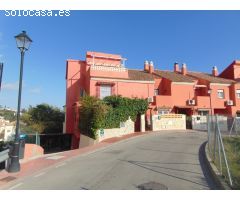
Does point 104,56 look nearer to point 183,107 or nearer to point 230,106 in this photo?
point 183,107

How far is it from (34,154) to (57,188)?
8139mm

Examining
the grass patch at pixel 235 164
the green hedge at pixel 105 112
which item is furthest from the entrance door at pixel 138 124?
the grass patch at pixel 235 164

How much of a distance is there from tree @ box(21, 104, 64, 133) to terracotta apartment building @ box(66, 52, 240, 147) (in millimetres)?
4833

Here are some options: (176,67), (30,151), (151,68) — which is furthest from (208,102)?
(30,151)

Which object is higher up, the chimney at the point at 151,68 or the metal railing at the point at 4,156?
the chimney at the point at 151,68

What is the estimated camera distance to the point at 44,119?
34.4m

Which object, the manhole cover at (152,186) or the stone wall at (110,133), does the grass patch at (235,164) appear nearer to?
the manhole cover at (152,186)

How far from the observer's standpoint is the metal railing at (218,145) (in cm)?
703

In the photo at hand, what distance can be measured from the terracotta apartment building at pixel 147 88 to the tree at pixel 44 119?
483 cm

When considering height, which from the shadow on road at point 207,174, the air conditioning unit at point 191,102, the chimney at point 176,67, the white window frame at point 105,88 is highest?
the chimney at point 176,67

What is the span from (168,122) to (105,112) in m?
9.81

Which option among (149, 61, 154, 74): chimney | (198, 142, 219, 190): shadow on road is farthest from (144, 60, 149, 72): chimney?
(198, 142, 219, 190): shadow on road

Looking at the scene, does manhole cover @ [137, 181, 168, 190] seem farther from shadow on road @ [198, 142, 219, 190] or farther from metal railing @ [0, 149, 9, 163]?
metal railing @ [0, 149, 9, 163]

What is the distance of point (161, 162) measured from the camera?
10.2 m
